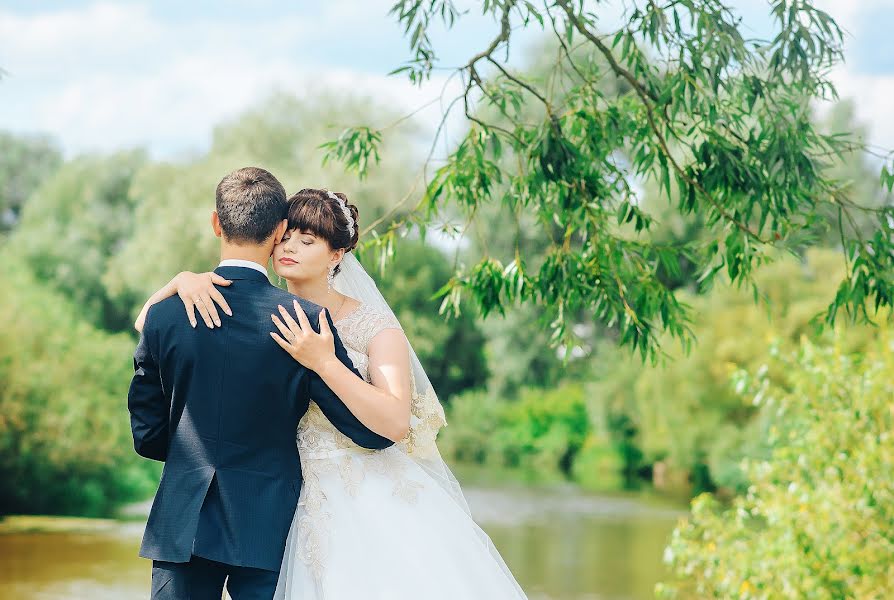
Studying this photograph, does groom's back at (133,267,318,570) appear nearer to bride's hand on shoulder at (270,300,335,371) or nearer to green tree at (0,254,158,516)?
bride's hand on shoulder at (270,300,335,371)

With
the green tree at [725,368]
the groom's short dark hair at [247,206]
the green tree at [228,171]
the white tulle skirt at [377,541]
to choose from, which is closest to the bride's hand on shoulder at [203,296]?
the groom's short dark hair at [247,206]

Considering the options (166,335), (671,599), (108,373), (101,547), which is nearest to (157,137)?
(108,373)

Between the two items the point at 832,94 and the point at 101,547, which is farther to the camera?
the point at 101,547

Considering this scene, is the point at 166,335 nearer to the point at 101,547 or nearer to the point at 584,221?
the point at 584,221

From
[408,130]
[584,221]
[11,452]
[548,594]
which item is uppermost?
[408,130]

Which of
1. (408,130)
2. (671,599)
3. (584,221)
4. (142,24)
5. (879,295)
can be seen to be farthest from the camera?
(142,24)

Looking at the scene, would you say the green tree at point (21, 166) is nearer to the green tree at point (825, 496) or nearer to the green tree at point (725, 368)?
the green tree at point (725, 368)

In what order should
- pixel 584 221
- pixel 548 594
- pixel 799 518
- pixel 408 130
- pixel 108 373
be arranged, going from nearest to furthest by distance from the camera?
pixel 584 221
pixel 799 518
pixel 548 594
pixel 108 373
pixel 408 130

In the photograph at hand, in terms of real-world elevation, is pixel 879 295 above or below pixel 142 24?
below

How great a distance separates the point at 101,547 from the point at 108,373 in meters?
2.43

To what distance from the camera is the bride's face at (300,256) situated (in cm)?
261

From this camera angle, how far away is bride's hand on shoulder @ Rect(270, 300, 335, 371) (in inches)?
88.4

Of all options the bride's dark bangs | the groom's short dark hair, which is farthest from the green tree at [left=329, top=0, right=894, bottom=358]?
the groom's short dark hair

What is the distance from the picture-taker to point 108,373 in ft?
42.7
